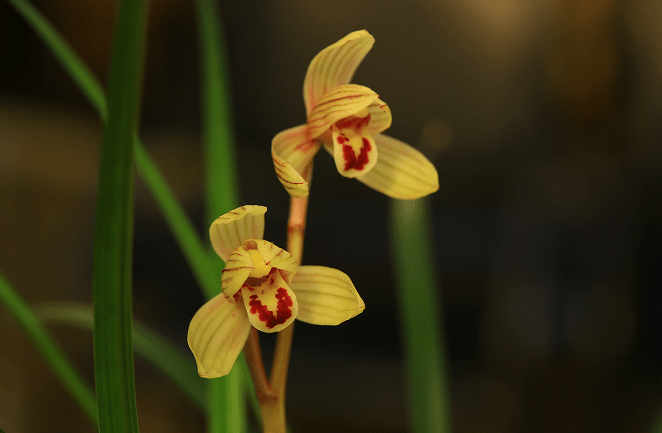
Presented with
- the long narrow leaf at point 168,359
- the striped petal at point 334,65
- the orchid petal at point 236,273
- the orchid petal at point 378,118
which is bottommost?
the long narrow leaf at point 168,359

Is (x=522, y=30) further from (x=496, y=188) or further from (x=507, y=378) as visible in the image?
(x=507, y=378)

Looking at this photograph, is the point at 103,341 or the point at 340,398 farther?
the point at 340,398

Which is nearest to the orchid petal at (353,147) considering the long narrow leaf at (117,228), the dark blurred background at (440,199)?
the long narrow leaf at (117,228)

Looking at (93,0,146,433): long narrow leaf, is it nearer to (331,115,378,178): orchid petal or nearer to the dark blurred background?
(331,115,378,178): orchid petal

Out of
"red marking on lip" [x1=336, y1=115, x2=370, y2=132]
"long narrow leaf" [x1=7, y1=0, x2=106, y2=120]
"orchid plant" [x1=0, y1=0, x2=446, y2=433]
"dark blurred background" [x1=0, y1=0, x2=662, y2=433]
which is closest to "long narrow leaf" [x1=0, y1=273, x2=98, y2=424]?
"orchid plant" [x1=0, y1=0, x2=446, y2=433]

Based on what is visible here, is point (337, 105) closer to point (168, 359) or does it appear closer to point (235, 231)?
point (235, 231)

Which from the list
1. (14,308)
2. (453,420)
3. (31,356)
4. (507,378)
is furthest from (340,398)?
(14,308)

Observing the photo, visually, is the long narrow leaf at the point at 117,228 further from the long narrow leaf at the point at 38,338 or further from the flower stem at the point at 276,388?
the long narrow leaf at the point at 38,338
